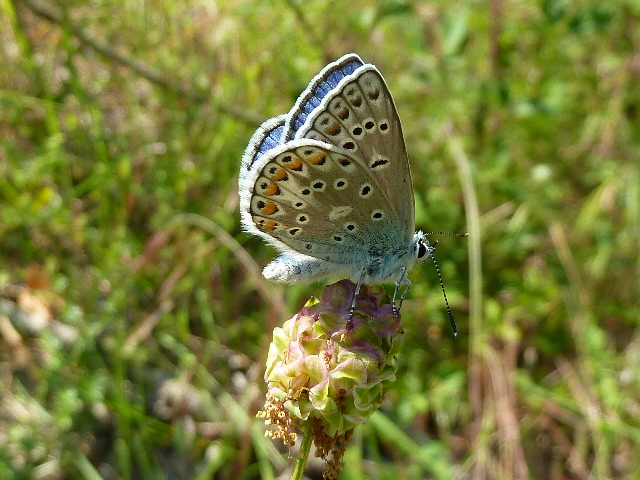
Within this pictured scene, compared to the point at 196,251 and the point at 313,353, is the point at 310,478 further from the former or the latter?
the point at 313,353

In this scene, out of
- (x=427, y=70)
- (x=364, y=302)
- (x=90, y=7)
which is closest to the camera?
(x=364, y=302)

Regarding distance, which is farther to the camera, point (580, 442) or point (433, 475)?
point (580, 442)

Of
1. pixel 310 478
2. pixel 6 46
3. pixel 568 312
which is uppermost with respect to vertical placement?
pixel 6 46

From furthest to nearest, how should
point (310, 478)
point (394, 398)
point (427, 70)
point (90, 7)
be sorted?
point (427, 70), point (90, 7), point (394, 398), point (310, 478)

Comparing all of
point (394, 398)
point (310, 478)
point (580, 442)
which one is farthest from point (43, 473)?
point (580, 442)

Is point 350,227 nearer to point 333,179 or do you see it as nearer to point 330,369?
point 333,179

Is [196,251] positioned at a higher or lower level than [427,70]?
lower

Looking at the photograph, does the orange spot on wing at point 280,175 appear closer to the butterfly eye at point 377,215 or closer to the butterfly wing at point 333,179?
the butterfly wing at point 333,179
